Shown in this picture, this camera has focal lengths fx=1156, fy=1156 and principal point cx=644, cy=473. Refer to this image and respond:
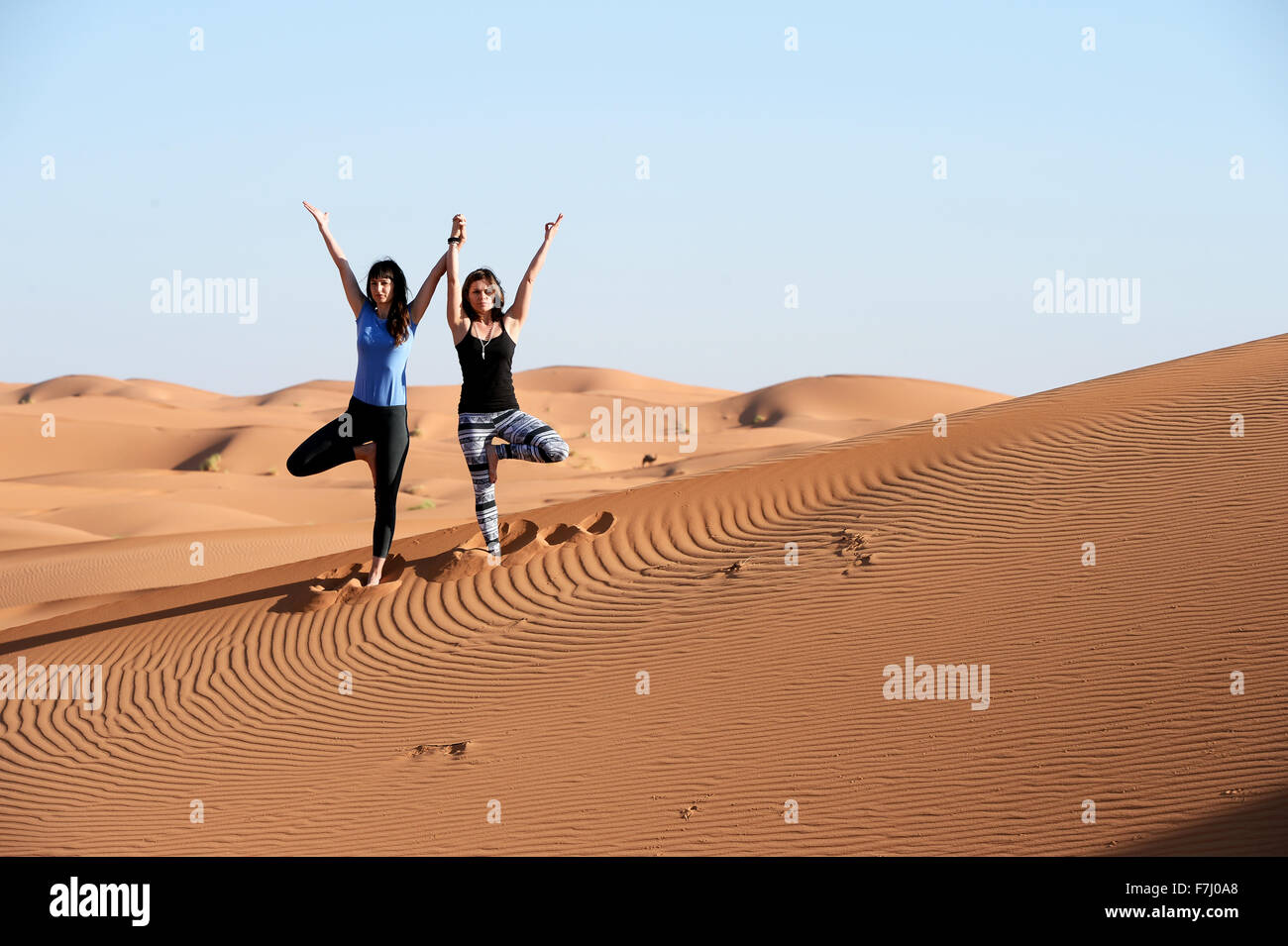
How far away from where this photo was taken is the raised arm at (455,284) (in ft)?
26.8

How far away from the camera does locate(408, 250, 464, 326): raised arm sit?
8.56m

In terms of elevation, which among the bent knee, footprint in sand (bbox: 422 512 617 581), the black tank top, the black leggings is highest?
the black tank top

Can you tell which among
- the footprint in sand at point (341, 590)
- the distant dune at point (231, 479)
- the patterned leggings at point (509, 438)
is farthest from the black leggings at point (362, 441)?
the distant dune at point (231, 479)

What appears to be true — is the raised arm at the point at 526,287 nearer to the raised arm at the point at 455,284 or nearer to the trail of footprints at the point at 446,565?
the raised arm at the point at 455,284

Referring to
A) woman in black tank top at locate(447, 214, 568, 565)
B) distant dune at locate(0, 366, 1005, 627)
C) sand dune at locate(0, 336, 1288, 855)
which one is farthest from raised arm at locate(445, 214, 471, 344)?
distant dune at locate(0, 366, 1005, 627)

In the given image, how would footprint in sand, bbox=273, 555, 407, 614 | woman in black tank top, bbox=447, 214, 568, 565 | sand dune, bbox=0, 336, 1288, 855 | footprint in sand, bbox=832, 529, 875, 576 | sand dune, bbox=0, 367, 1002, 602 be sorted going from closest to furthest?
sand dune, bbox=0, 336, 1288, 855 → woman in black tank top, bbox=447, 214, 568, 565 → footprint in sand, bbox=832, 529, 875, 576 → footprint in sand, bbox=273, 555, 407, 614 → sand dune, bbox=0, 367, 1002, 602

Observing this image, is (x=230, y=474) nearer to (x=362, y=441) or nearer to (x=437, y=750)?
(x=362, y=441)

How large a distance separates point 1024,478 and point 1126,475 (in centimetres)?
87

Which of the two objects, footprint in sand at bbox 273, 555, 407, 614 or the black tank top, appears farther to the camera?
footprint in sand at bbox 273, 555, 407, 614

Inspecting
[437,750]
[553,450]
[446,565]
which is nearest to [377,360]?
[553,450]

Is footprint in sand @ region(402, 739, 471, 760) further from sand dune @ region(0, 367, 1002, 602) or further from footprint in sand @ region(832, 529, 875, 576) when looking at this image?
sand dune @ region(0, 367, 1002, 602)

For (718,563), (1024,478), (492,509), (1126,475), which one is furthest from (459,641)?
(1126,475)

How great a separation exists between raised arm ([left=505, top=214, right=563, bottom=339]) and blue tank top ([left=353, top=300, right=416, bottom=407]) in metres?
0.89

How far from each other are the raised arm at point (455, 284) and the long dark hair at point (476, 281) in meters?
0.07
